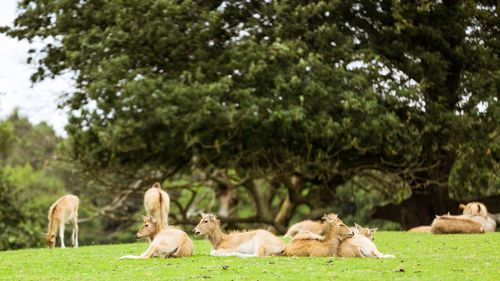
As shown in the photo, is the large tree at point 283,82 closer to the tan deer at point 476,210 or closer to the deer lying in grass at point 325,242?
the tan deer at point 476,210

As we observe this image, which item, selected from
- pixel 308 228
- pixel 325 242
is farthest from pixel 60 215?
pixel 325 242

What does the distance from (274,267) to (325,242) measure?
88.2 inches

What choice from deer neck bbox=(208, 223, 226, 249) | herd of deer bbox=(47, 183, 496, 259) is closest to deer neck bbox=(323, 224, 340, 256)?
herd of deer bbox=(47, 183, 496, 259)

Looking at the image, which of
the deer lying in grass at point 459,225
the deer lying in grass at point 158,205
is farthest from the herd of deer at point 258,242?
the deer lying in grass at point 459,225

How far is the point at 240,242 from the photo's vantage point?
15.7 m

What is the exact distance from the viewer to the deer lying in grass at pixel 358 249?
1453 centimetres

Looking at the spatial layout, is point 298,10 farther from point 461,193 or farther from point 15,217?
point 15,217

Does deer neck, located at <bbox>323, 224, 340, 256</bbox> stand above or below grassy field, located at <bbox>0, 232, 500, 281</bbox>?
above

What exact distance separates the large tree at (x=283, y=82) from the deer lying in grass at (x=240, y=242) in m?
9.08

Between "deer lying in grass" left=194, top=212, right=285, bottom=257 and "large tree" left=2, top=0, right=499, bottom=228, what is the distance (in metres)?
9.08

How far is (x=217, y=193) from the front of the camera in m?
39.6

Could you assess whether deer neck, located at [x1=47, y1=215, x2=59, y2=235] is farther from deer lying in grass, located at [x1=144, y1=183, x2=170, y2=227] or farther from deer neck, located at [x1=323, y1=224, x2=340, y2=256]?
deer neck, located at [x1=323, y1=224, x2=340, y2=256]

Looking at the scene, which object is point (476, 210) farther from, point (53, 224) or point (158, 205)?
point (53, 224)

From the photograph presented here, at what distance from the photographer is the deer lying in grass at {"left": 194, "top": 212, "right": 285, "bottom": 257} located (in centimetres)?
1541
